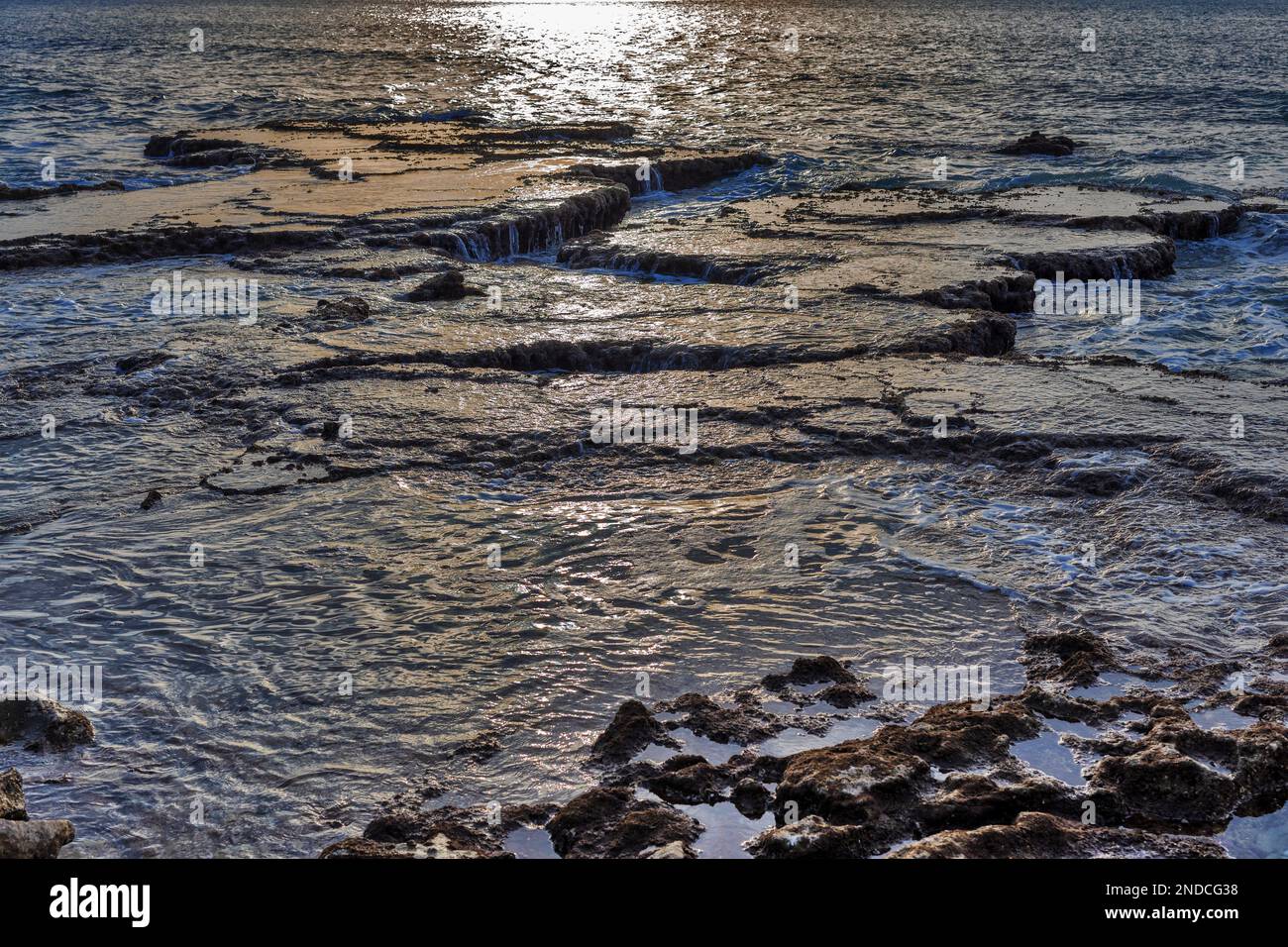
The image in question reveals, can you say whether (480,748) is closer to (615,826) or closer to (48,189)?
(615,826)

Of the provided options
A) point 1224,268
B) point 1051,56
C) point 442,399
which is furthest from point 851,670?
point 1051,56

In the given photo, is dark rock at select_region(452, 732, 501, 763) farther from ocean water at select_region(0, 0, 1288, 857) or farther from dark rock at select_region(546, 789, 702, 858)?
dark rock at select_region(546, 789, 702, 858)

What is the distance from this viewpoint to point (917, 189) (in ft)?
Result: 43.9

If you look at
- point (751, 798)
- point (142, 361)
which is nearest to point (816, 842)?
point (751, 798)

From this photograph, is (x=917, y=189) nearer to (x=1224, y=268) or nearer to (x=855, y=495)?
(x=1224, y=268)

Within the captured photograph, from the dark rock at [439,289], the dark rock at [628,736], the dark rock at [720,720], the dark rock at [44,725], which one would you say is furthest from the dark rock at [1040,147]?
the dark rock at [44,725]

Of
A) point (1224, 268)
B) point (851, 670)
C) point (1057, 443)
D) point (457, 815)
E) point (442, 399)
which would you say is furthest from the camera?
point (1224, 268)

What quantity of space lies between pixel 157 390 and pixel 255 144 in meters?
9.96

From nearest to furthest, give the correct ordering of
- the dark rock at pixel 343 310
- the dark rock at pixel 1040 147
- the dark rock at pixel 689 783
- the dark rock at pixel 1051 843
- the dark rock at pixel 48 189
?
the dark rock at pixel 1051 843, the dark rock at pixel 689 783, the dark rock at pixel 343 310, the dark rock at pixel 48 189, the dark rock at pixel 1040 147

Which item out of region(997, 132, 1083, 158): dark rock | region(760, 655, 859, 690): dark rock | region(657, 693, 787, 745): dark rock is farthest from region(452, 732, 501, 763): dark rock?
region(997, 132, 1083, 158): dark rock

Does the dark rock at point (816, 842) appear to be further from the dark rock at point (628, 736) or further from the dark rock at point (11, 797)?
the dark rock at point (11, 797)

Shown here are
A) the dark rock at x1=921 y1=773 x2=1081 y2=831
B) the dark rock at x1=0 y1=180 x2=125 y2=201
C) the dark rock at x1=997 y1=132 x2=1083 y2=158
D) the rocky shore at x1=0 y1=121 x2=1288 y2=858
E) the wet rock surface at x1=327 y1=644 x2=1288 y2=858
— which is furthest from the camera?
the dark rock at x1=997 y1=132 x2=1083 y2=158

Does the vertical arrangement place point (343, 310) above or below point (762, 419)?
above

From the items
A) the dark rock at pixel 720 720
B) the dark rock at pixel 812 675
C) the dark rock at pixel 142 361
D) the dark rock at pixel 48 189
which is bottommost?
the dark rock at pixel 720 720
